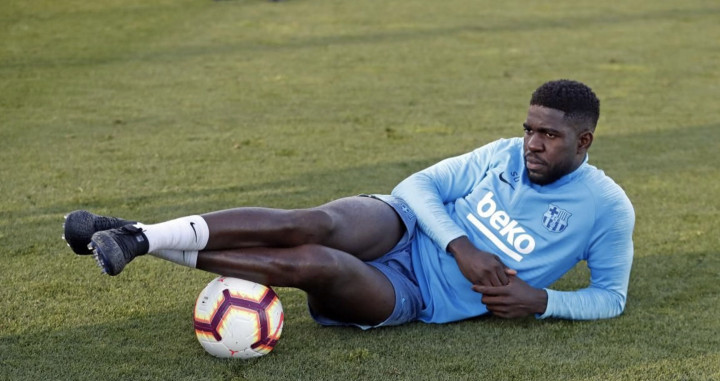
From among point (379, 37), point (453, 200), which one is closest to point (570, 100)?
point (453, 200)

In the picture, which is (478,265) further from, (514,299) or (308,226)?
(308,226)

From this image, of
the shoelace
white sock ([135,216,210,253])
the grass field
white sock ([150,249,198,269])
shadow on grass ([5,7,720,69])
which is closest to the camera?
the shoelace

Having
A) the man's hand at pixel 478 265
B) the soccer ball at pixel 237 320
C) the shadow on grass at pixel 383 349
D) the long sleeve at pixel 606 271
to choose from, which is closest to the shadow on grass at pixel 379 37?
the shadow on grass at pixel 383 349

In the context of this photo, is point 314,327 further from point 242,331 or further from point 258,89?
point 258,89

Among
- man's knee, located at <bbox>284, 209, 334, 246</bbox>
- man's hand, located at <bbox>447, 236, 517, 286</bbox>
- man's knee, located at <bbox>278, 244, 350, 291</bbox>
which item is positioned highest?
man's knee, located at <bbox>284, 209, 334, 246</bbox>

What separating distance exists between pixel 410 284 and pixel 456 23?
42.2 feet

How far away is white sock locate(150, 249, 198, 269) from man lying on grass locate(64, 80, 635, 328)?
0.19 m

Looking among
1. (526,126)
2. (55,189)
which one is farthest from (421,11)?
(526,126)

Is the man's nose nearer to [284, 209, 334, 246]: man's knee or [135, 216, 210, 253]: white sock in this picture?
[284, 209, 334, 246]: man's knee

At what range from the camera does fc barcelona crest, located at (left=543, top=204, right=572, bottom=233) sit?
16.3ft

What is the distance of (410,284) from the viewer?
5023mm

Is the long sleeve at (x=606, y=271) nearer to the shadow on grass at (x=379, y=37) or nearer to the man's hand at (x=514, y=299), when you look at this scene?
the man's hand at (x=514, y=299)

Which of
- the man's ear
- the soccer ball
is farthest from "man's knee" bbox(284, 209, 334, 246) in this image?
the man's ear

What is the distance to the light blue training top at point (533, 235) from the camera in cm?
497
